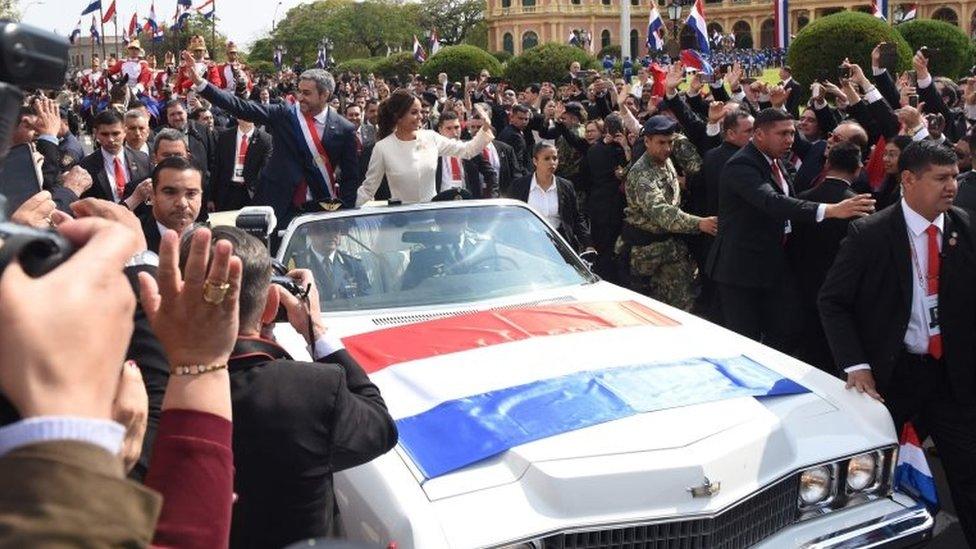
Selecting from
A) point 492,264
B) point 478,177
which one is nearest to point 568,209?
point 478,177

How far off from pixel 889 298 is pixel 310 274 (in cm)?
304

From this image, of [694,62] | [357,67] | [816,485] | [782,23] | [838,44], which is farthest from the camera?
[357,67]

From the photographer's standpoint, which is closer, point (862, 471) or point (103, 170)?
point (862, 471)

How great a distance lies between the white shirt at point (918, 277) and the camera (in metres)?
4.92

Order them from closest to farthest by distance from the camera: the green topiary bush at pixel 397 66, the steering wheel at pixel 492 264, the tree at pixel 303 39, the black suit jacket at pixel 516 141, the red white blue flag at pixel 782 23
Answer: the steering wheel at pixel 492 264, the black suit jacket at pixel 516 141, the red white blue flag at pixel 782 23, the green topiary bush at pixel 397 66, the tree at pixel 303 39

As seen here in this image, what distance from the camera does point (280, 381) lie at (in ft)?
9.06

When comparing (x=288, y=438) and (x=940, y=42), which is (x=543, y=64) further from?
(x=288, y=438)

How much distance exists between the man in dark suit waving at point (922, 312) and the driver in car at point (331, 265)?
2.39 m

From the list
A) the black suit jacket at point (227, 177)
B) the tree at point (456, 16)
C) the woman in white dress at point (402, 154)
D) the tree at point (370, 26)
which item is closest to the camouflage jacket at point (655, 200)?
the woman in white dress at point (402, 154)

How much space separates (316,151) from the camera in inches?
322

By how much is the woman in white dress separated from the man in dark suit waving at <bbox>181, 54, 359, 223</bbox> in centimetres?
48

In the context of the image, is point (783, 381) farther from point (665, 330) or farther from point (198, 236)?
point (198, 236)

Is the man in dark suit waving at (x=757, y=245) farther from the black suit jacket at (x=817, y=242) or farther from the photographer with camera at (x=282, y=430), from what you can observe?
the photographer with camera at (x=282, y=430)

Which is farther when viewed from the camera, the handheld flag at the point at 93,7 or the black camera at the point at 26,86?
the handheld flag at the point at 93,7
